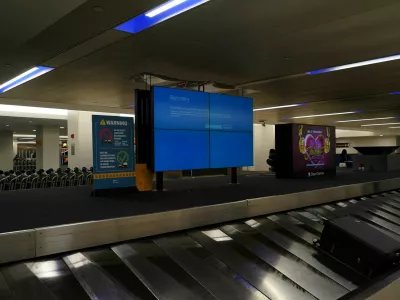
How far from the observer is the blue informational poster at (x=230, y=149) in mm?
6672

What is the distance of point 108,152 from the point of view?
17.3ft

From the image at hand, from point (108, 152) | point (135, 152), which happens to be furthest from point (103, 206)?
point (135, 152)

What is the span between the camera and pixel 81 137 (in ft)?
52.4

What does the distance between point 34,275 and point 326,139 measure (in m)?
7.69

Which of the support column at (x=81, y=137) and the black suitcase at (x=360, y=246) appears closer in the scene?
the black suitcase at (x=360, y=246)

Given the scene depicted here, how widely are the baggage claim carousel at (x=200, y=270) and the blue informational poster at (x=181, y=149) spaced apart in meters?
2.05

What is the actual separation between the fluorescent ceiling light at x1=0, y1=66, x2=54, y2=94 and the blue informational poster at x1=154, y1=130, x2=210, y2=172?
3843 millimetres

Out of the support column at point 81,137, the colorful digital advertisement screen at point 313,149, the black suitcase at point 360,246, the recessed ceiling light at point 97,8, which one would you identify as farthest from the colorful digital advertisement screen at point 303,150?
the support column at point 81,137

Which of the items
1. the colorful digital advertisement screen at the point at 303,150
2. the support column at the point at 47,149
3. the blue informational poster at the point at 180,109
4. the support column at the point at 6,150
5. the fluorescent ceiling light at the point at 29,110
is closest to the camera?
the blue informational poster at the point at 180,109

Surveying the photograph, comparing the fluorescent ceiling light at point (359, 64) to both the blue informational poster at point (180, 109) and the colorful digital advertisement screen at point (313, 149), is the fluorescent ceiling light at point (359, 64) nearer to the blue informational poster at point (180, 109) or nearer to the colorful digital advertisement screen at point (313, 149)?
the colorful digital advertisement screen at point (313, 149)

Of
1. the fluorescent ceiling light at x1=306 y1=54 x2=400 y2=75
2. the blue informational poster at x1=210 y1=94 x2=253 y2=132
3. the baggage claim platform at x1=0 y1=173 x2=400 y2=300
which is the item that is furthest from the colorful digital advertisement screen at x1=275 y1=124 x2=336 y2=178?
the baggage claim platform at x1=0 y1=173 x2=400 y2=300

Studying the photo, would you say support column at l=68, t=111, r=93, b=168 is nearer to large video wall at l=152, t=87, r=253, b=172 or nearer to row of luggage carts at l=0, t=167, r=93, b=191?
row of luggage carts at l=0, t=167, r=93, b=191

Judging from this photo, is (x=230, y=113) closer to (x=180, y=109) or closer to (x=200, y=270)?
(x=180, y=109)

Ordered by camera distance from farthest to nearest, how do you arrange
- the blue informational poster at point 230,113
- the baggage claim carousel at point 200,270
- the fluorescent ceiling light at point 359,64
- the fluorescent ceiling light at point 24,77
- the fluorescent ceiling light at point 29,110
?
the fluorescent ceiling light at point 29,110 → the fluorescent ceiling light at point 24,77 → the fluorescent ceiling light at point 359,64 → the blue informational poster at point 230,113 → the baggage claim carousel at point 200,270
